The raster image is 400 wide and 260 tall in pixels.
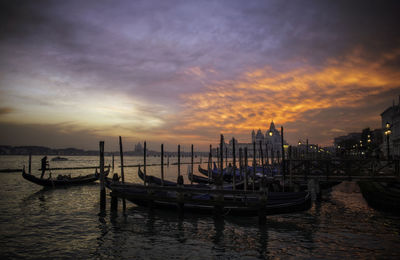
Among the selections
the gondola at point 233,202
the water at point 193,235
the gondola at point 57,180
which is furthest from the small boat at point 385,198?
the gondola at point 57,180

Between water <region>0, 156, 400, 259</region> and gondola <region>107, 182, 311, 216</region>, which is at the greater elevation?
gondola <region>107, 182, 311, 216</region>

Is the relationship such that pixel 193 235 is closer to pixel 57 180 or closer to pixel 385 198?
pixel 385 198

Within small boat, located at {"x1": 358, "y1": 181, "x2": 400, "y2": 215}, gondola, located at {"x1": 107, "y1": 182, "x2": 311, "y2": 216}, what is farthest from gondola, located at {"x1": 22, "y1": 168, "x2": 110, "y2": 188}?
small boat, located at {"x1": 358, "y1": 181, "x2": 400, "y2": 215}

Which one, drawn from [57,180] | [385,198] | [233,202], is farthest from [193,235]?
[57,180]

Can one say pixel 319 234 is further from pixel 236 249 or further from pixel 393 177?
pixel 393 177

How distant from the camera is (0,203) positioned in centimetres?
1947

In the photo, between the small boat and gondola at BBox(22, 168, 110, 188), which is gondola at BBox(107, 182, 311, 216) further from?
gondola at BBox(22, 168, 110, 188)

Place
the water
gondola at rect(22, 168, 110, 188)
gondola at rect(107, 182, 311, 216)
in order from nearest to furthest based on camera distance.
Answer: the water
gondola at rect(107, 182, 311, 216)
gondola at rect(22, 168, 110, 188)

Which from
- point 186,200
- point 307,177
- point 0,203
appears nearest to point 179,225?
point 186,200

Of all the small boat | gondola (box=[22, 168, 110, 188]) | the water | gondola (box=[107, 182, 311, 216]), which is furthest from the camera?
gondola (box=[22, 168, 110, 188])

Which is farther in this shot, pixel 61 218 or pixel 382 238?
pixel 61 218

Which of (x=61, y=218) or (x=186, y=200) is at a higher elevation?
(x=186, y=200)

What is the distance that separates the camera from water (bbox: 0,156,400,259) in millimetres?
9328

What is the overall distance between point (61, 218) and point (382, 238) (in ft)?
48.5
